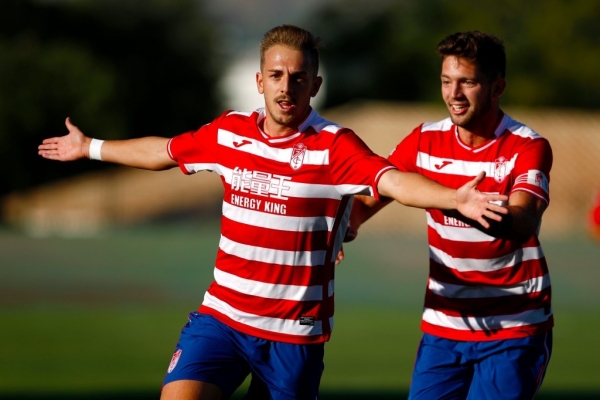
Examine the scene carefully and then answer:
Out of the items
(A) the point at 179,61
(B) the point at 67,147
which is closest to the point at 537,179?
(B) the point at 67,147

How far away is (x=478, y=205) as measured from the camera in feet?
15.7

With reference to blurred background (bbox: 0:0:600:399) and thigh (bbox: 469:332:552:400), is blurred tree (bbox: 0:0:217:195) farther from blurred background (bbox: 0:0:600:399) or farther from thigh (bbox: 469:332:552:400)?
thigh (bbox: 469:332:552:400)

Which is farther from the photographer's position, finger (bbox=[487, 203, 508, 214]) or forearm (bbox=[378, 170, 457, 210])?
forearm (bbox=[378, 170, 457, 210])

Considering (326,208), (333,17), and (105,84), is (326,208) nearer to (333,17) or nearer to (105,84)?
(105,84)

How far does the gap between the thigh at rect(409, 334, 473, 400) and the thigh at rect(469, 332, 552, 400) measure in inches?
2.8

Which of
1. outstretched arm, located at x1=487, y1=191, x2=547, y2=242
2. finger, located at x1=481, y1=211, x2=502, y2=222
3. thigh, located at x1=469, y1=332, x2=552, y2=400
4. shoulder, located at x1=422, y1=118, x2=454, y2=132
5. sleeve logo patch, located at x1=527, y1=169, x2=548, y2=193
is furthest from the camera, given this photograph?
shoulder, located at x1=422, y1=118, x2=454, y2=132

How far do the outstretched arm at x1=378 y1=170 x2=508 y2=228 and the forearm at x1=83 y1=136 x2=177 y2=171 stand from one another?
4.69 ft

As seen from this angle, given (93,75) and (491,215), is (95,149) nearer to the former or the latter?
(491,215)

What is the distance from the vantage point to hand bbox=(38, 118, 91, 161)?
Result: 6359mm

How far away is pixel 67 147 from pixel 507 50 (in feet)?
171

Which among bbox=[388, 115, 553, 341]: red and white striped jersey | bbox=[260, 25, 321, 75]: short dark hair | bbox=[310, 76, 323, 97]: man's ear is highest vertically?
bbox=[260, 25, 321, 75]: short dark hair

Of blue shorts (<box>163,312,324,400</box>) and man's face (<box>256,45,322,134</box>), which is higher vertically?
man's face (<box>256,45,322,134</box>)

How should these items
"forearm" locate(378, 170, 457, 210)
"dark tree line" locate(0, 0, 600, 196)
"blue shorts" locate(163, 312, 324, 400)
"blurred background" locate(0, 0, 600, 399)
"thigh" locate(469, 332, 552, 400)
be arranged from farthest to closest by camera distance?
"dark tree line" locate(0, 0, 600, 196) < "blurred background" locate(0, 0, 600, 399) < "thigh" locate(469, 332, 552, 400) < "blue shorts" locate(163, 312, 324, 400) < "forearm" locate(378, 170, 457, 210)

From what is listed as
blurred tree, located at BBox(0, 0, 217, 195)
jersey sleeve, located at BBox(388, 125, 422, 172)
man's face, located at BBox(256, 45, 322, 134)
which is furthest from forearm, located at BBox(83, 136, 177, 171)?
blurred tree, located at BBox(0, 0, 217, 195)
